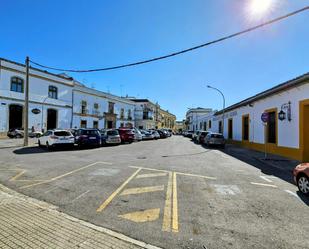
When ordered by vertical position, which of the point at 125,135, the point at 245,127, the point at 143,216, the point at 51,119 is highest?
the point at 51,119

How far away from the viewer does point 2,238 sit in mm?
3936

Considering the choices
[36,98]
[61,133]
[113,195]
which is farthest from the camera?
[36,98]

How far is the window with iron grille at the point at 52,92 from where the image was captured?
119ft

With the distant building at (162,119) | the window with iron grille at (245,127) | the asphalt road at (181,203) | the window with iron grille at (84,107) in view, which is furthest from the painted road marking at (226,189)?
the distant building at (162,119)

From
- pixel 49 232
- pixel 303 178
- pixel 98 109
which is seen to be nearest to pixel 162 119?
pixel 98 109

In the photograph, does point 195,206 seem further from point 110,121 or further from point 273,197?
point 110,121

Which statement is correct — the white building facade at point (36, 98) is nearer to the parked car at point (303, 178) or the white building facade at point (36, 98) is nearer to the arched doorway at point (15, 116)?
the arched doorway at point (15, 116)

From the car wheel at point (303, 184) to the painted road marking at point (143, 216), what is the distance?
4483 millimetres

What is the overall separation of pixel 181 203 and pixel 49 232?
2988 millimetres

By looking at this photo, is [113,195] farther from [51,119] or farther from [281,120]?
[51,119]

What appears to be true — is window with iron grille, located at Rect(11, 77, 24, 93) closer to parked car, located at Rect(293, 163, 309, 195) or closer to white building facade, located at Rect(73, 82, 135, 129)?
white building facade, located at Rect(73, 82, 135, 129)

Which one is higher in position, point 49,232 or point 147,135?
point 147,135

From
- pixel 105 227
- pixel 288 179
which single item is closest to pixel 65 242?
pixel 105 227

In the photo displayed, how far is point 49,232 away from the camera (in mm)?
4211
